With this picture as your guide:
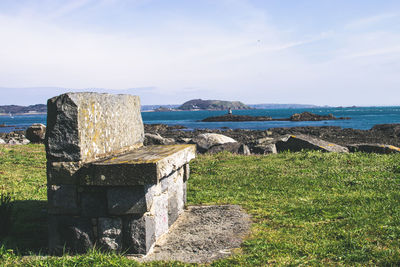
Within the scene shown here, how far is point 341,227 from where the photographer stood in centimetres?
546

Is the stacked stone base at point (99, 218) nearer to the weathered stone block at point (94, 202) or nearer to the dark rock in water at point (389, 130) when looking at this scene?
the weathered stone block at point (94, 202)

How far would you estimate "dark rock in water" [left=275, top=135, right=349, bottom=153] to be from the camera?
14.4 m

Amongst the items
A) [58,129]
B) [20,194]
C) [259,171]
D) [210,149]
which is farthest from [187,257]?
[210,149]

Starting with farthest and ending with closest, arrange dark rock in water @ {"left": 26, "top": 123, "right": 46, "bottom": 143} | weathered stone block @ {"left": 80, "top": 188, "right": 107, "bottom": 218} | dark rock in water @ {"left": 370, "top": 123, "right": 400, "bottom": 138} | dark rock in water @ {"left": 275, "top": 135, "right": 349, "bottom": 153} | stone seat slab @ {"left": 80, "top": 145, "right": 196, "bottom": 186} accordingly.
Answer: dark rock in water @ {"left": 370, "top": 123, "right": 400, "bottom": 138}, dark rock in water @ {"left": 26, "top": 123, "right": 46, "bottom": 143}, dark rock in water @ {"left": 275, "top": 135, "right": 349, "bottom": 153}, weathered stone block @ {"left": 80, "top": 188, "right": 107, "bottom": 218}, stone seat slab @ {"left": 80, "top": 145, "right": 196, "bottom": 186}

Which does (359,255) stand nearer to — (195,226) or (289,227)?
(289,227)

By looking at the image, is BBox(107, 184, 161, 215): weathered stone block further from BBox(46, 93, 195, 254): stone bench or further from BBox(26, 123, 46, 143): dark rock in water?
BBox(26, 123, 46, 143): dark rock in water

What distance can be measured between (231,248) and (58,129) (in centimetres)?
260

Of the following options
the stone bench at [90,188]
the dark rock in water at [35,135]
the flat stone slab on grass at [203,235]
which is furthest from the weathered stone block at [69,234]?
the dark rock in water at [35,135]

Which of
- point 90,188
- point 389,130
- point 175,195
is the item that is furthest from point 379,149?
point 389,130

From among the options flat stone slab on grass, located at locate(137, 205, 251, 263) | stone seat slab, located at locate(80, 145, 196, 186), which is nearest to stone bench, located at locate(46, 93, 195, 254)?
stone seat slab, located at locate(80, 145, 196, 186)

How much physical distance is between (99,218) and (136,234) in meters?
0.49

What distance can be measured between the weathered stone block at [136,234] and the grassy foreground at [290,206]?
0.99 ft

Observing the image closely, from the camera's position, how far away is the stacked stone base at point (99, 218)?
456 cm

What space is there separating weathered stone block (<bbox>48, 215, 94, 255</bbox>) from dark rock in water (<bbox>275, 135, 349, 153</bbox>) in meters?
11.2
